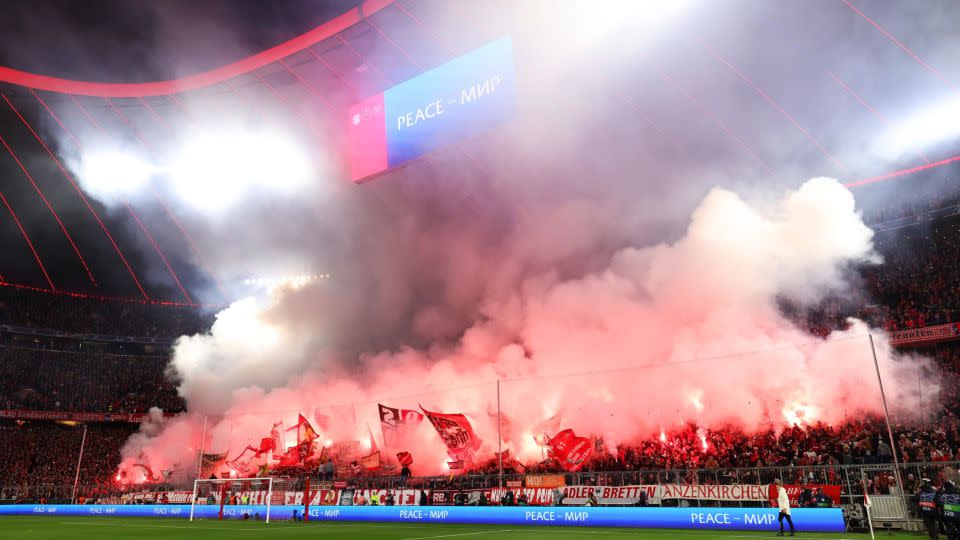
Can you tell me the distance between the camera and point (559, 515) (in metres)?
20.2

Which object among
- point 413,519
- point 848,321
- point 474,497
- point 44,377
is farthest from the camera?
point 44,377

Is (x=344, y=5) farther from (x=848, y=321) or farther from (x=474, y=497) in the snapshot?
(x=848, y=321)

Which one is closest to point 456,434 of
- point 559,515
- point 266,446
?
point 559,515

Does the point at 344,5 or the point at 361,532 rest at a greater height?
the point at 344,5

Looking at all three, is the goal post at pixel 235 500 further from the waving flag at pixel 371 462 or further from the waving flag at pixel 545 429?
the waving flag at pixel 545 429

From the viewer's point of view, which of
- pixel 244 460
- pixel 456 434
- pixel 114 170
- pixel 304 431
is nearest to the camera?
pixel 456 434

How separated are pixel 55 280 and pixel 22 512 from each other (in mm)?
27477

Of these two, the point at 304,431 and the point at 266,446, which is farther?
the point at 266,446

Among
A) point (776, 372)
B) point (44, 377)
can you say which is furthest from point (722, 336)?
point (44, 377)

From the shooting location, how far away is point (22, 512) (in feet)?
111

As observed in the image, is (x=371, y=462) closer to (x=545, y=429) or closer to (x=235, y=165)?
(x=545, y=429)

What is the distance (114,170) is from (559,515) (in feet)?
113

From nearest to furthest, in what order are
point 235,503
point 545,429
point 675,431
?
point 675,431 → point 235,503 → point 545,429

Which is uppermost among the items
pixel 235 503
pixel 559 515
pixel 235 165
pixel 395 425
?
pixel 235 165
